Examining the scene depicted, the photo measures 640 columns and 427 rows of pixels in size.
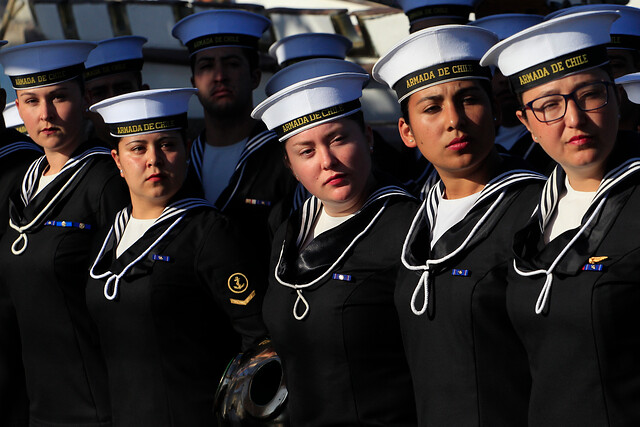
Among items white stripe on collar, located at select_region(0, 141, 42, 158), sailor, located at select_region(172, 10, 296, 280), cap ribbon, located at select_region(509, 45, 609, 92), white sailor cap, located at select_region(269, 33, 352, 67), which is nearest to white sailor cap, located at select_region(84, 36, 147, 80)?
sailor, located at select_region(172, 10, 296, 280)

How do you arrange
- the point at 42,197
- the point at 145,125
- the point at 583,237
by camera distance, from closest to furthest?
the point at 583,237, the point at 145,125, the point at 42,197

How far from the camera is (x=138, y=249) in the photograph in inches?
171

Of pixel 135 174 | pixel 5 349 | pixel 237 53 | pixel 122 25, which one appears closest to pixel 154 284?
pixel 135 174

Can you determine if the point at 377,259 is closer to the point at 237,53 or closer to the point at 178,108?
the point at 178,108

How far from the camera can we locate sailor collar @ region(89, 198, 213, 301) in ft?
14.1

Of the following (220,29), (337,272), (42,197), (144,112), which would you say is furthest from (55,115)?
(337,272)

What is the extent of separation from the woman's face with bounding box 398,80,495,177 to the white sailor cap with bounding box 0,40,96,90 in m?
2.40

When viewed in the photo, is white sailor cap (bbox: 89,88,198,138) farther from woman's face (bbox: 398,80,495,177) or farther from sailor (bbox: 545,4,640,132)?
sailor (bbox: 545,4,640,132)

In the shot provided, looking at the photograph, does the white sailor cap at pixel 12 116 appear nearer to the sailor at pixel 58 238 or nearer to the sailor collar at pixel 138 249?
the sailor at pixel 58 238

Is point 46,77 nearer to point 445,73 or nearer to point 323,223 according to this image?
point 323,223

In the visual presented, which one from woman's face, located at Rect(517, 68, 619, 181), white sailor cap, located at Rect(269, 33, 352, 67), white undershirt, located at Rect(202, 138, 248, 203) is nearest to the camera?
woman's face, located at Rect(517, 68, 619, 181)

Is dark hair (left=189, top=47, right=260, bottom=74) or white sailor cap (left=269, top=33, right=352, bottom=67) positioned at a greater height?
white sailor cap (left=269, top=33, right=352, bottom=67)

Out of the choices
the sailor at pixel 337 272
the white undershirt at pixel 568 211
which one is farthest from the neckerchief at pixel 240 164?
the white undershirt at pixel 568 211

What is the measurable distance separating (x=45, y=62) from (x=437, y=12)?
88.5 inches
